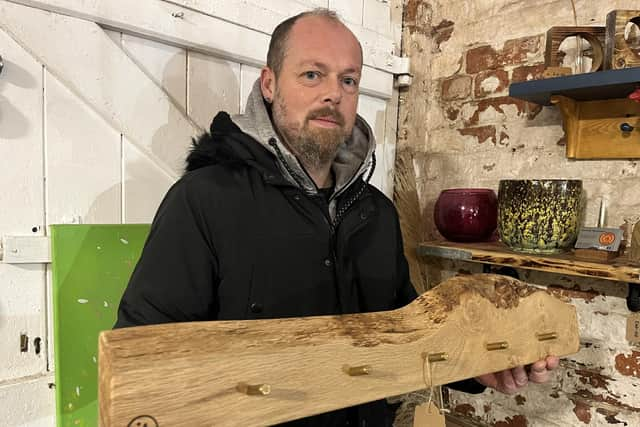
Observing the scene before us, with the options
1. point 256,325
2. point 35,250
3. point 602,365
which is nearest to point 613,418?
point 602,365

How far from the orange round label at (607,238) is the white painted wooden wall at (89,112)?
3.01ft

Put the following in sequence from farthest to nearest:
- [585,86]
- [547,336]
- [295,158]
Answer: [585,86], [295,158], [547,336]

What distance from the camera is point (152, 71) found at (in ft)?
3.39

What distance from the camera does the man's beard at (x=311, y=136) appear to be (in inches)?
35.9

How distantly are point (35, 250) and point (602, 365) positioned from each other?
1.30m

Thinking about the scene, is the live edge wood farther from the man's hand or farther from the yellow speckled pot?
the yellow speckled pot

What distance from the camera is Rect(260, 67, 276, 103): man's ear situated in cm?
96

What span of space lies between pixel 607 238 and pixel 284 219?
75 cm

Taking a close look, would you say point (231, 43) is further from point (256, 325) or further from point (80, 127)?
point (256, 325)

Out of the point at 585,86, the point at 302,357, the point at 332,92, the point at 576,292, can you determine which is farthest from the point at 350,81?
the point at 576,292

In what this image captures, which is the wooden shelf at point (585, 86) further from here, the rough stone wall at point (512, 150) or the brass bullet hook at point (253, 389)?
the brass bullet hook at point (253, 389)

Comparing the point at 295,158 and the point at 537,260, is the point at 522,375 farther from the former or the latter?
the point at 295,158

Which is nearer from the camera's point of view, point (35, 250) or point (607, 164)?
point (35, 250)

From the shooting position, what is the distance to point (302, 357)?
52 cm
